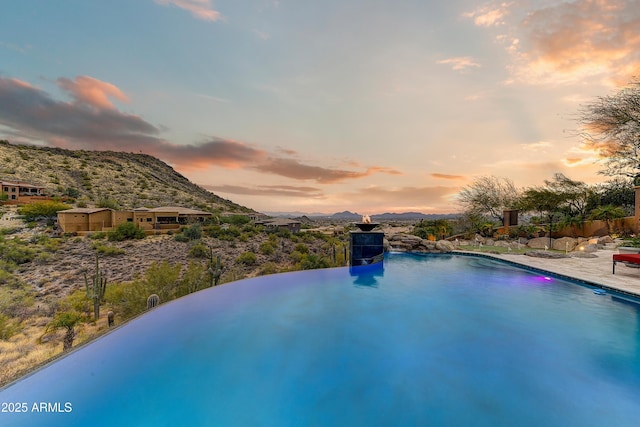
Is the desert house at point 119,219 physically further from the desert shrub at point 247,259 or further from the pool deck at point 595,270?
the pool deck at point 595,270

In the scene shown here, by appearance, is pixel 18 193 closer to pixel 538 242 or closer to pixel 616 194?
pixel 538 242

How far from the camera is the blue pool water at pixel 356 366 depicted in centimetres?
293

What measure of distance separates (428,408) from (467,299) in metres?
4.86

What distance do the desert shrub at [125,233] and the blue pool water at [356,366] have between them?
1585cm

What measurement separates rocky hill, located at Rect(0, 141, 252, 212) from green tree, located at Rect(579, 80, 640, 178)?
38.8 meters

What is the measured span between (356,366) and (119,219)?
82.1 feet

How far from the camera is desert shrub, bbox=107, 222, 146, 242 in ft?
58.9

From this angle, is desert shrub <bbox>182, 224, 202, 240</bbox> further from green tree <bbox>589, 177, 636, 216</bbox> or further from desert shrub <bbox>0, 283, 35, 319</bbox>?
green tree <bbox>589, 177, 636, 216</bbox>

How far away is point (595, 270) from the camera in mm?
8547

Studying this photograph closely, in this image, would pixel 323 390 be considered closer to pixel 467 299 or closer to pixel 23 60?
pixel 467 299

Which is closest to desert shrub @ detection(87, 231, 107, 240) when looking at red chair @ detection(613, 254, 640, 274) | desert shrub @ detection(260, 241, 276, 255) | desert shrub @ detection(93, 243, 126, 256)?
desert shrub @ detection(93, 243, 126, 256)

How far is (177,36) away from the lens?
36.7 ft

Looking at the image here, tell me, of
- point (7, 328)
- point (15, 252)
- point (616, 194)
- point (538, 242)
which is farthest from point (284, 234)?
point (616, 194)

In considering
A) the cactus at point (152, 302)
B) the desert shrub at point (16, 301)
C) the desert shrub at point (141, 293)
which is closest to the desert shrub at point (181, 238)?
the desert shrub at point (16, 301)
